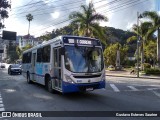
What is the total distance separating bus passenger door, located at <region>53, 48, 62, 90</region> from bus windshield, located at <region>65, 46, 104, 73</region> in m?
0.74

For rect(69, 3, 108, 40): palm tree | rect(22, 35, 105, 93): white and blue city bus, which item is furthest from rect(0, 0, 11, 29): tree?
rect(22, 35, 105, 93): white and blue city bus

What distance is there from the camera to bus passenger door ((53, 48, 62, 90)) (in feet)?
45.8

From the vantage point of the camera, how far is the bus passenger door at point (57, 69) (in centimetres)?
1396

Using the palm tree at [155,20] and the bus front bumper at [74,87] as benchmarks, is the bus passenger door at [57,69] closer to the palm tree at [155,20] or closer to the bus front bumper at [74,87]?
the bus front bumper at [74,87]

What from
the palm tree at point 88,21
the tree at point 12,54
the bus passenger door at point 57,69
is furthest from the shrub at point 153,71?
the tree at point 12,54

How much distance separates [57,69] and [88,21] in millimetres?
30013

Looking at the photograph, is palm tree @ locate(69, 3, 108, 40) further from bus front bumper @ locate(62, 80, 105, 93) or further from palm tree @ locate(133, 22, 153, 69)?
bus front bumper @ locate(62, 80, 105, 93)

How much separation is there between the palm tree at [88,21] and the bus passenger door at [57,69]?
94.1 ft

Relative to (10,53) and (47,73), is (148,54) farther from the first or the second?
(10,53)

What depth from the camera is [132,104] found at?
11938 millimetres

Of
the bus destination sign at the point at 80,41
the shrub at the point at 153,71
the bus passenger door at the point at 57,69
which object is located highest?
the bus destination sign at the point at 80,41

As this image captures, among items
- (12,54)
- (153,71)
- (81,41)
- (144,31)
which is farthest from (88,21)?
(12,54)

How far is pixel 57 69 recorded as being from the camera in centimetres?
1430

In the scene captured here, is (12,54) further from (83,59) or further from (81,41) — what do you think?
(83,59)
